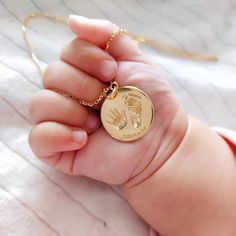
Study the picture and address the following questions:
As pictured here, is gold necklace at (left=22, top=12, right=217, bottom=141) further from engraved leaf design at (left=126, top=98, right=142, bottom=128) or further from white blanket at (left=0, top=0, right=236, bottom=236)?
white blanket at (left=0, top=0, right=236, bottom=236)

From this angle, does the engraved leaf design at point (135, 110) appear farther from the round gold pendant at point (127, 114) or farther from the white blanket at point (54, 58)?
the white blanket at point (54, 58)

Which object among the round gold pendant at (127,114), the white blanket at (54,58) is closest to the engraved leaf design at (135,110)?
the round gold pendant at (127,114)

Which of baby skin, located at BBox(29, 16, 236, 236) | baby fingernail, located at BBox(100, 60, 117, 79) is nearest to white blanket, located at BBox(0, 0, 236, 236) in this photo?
baby skin, located at BBox(29, 16, 236, 236)

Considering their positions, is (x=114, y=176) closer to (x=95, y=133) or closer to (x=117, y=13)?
(x=95, y=133)

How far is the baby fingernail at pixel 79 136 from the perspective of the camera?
688 mm

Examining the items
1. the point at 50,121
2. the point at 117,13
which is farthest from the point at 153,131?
the point at 117,13

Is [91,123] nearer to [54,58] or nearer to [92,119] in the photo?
[92,119]

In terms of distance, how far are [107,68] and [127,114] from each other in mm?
74

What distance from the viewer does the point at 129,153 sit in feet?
2.36

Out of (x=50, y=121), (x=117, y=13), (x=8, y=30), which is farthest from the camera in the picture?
(x=117, y=13)

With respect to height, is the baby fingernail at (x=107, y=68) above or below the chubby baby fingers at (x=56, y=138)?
above

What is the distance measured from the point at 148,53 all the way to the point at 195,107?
0.15 meters

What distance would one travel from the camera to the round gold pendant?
72cm

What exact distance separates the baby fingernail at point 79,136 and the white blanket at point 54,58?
10 cm
